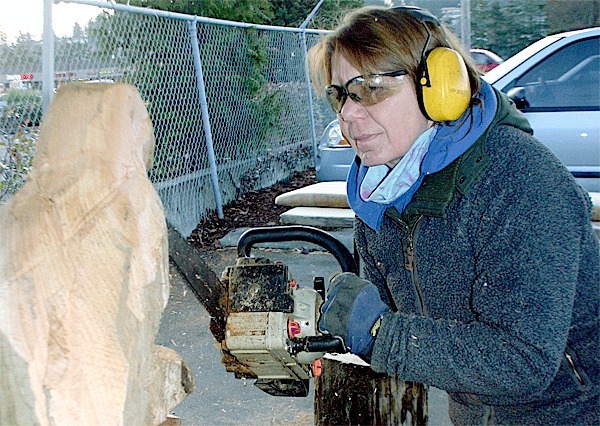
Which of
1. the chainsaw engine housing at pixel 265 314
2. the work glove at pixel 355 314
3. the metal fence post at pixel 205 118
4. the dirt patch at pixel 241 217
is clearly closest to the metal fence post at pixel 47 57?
the chainsaw engine housing at pixel 265 314

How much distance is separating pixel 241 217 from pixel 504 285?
5360 mm

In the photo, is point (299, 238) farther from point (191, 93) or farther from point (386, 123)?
point (191, 93)

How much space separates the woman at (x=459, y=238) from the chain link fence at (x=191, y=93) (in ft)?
6.35

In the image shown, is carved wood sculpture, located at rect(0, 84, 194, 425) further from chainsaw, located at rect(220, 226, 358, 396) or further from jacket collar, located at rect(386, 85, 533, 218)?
jacket collar, located at rect(386, 85, 533, 218)

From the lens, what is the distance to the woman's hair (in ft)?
5.13

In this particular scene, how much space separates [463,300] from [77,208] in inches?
37.8

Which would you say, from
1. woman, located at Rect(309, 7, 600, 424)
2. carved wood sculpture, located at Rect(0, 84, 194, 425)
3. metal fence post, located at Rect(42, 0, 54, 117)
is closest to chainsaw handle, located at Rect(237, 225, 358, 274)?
woman, located at Rect(309, 7, 600, 424)

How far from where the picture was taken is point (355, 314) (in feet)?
4.88

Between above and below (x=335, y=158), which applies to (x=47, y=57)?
above

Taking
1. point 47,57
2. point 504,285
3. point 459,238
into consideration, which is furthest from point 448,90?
point 47,57

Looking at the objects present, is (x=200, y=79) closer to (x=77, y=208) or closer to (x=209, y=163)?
(x=209, y=163)

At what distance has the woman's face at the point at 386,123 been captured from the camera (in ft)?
5.24

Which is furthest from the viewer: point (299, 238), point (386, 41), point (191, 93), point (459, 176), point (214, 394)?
point (191, 93)

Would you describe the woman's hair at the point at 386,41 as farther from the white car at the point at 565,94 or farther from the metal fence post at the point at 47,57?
the white car at the point at 565,94
